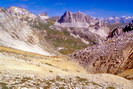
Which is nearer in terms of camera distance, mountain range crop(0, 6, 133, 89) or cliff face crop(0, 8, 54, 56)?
mountain range crop(0, 6, 133, 89)

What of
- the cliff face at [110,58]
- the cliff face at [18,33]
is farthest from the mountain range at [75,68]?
the cliff face at [18,33]

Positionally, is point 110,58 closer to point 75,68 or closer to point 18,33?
point 75,68

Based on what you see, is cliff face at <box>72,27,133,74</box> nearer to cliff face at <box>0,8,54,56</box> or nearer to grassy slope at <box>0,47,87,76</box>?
grassy slope at <box>0,47,87,76</box>

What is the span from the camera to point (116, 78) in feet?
92.9

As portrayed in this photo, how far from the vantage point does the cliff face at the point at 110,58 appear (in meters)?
41.8

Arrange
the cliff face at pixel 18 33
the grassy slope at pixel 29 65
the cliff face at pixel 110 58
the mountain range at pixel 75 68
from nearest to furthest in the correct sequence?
the mountain range at pixel 75 68
the grassy slope at pixel 29 65
the cliff face at pixel 110 58
the cliff face at pixel 18 33

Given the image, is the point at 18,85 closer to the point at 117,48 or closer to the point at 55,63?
the point at 55,63

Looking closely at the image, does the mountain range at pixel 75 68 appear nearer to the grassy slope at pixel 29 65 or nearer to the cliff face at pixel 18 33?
the grassy slope at pixel 29 65

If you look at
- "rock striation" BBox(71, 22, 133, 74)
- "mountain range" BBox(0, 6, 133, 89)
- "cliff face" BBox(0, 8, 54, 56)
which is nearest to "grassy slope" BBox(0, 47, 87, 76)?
"mountain range" BBox(0, 6, 133, 89)

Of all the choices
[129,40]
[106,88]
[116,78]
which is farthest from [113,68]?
[106,88]

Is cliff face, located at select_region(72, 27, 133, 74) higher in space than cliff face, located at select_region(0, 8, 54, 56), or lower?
lower

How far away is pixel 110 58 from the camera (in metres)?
43.8

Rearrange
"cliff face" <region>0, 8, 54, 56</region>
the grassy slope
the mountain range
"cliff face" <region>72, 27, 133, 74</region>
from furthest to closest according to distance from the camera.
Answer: "cliff face" <region>0, 8, 54, 56</region> → "cliff face" <region>72, 27, 133, 74</region> → the grassy slope → the mountain range

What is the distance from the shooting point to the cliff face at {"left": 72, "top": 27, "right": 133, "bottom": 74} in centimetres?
4175
